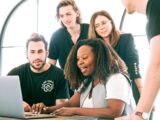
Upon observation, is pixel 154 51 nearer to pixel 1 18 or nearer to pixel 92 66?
pixel 92 66

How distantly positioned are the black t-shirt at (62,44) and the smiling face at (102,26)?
28 centimetres

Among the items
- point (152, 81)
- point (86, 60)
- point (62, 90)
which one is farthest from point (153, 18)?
point (62, 90)

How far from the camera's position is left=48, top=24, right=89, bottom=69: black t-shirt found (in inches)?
117

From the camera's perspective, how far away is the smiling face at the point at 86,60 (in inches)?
85.4

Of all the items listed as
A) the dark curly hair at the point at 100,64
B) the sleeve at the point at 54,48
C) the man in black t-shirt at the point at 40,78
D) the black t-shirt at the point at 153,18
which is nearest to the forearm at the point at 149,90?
the black t-shirt at the point at 153,18

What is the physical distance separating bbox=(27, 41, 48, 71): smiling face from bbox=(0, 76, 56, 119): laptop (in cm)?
104

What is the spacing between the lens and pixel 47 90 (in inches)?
110

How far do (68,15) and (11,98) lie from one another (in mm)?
1296

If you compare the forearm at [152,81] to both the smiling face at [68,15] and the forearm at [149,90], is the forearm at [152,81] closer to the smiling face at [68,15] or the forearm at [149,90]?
the forearm at [149,90]

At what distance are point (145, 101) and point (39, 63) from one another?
1.72 meters

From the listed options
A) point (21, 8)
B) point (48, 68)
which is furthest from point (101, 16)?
point (21, 8)

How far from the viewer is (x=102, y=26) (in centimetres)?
265

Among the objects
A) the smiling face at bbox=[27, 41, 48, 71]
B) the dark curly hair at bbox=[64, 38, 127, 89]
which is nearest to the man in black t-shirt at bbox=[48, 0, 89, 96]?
the smiling face at bbox=[27, 41, 48, 71]

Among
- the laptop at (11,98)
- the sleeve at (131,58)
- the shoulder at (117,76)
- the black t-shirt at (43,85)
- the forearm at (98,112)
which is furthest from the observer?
the black t-shirt at (43,85)
